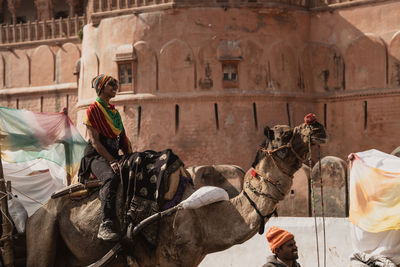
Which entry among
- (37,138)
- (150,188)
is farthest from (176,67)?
(150,188)

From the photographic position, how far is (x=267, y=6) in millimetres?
23234

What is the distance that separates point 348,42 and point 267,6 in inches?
102

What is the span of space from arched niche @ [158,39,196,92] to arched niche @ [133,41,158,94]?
189mm

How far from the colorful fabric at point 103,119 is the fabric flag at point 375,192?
2760 mm

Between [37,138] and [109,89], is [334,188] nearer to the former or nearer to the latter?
[37,138]

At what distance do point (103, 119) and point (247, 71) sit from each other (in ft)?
51.0

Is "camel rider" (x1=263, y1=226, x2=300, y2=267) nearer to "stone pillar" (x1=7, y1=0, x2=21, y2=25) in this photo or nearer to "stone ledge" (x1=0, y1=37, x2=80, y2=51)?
"stone ledge" (x1=0, y1=37, x2=80, y2=51)

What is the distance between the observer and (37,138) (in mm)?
9375

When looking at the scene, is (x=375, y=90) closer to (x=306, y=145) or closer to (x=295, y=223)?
(x=295, y=223)

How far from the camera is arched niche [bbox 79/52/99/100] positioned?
24922 mm

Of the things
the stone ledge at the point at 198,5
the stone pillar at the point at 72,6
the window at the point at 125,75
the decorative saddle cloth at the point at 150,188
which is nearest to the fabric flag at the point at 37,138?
the decorative saddle cloth at the point at 150,188

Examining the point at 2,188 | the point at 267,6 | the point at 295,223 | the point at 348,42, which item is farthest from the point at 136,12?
the point at 2,188

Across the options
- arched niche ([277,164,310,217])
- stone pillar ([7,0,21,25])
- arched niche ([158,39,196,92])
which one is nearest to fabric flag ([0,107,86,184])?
arched niche ([277,164,310,217])

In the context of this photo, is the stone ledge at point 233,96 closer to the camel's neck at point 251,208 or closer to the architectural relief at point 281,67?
the architectural relief at point 281,67
